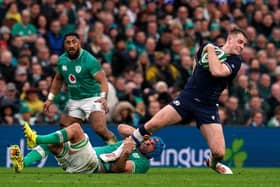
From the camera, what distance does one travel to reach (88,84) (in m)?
17.9

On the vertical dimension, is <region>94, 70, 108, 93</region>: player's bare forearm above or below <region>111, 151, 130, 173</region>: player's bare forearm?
above

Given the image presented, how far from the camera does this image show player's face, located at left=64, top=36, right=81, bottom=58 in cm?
1745

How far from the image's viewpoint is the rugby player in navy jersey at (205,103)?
15.6 meters

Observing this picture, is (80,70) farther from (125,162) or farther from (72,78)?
(125,162)

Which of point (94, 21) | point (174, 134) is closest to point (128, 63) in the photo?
point (94, 21)

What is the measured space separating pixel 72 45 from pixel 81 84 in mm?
752

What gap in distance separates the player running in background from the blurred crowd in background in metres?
3.19

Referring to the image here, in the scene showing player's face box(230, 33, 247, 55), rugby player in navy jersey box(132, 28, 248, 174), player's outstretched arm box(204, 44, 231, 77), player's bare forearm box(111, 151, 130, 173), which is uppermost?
player's face box(230, 33, 247, 55)

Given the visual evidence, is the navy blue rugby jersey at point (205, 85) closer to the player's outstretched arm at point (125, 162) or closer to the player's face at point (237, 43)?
the player's face at point (237, 43)

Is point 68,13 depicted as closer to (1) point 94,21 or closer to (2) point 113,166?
(1) point 94,21

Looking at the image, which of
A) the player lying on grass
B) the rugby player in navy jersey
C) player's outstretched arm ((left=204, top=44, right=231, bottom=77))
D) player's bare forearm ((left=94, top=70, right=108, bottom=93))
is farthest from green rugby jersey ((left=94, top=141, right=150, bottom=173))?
player's bare forearm ((left=94, top=70, right=108, bottom=93))

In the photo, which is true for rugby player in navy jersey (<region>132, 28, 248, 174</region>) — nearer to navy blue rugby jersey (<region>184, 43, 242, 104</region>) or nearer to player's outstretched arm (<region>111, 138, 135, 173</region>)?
navy blue rugby jersey (<region>184, 43, 242, 104</region>)

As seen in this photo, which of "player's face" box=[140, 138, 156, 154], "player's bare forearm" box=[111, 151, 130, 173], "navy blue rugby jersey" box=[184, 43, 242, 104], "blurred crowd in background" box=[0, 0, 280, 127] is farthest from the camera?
"blurred crowd in background" box=[0, 0, 280, 127]

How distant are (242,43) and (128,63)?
8433mm
